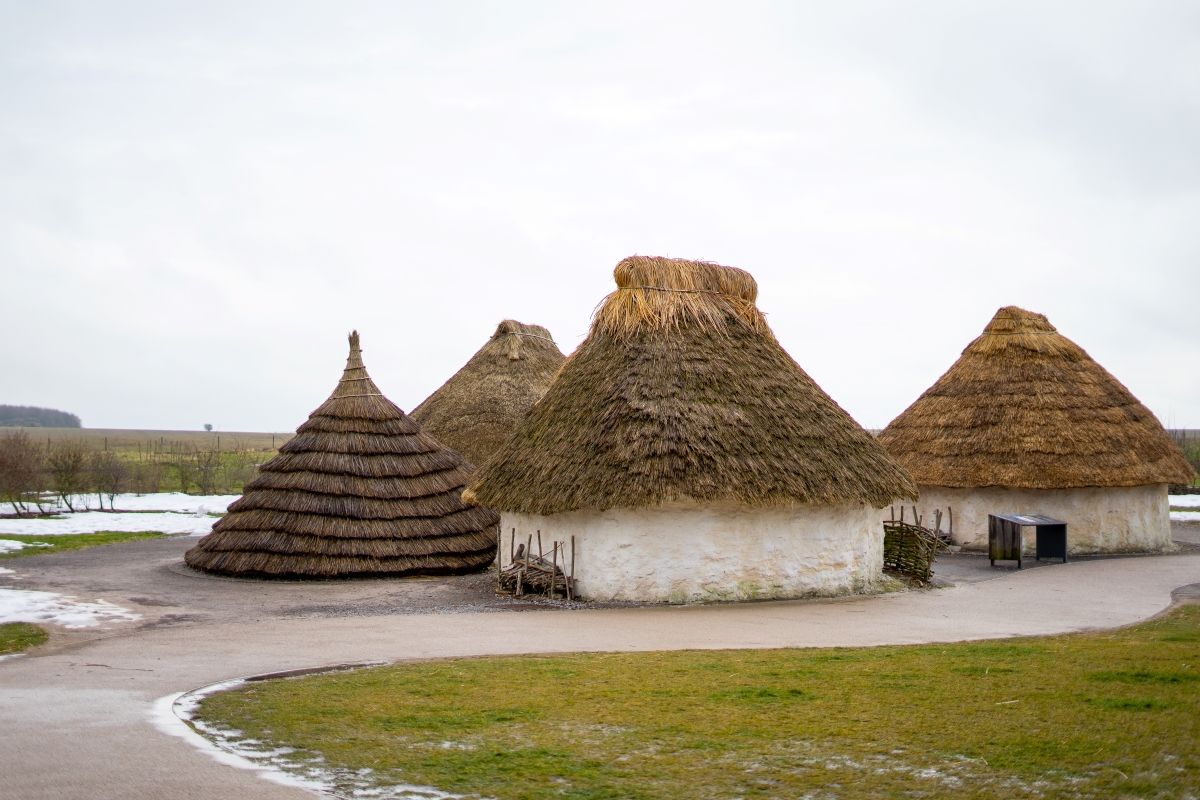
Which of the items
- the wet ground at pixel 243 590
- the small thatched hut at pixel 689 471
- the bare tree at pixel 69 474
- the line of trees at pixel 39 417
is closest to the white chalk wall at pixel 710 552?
the small thatched hut at pixel 689 471

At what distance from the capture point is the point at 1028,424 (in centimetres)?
2614

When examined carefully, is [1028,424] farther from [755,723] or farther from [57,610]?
[57,610]

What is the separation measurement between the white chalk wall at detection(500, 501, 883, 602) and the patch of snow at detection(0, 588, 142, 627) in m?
6.90

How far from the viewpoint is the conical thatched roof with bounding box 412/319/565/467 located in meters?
31.7

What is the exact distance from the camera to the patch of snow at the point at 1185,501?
3903cm

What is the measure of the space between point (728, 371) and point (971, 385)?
11.7m

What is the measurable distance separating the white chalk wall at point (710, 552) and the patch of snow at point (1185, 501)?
2665 centimetres

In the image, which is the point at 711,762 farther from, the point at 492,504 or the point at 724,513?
the point at 492,504

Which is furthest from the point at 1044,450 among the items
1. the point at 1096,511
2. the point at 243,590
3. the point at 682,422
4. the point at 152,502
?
the point at 152,502

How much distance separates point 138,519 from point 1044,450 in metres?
25.9

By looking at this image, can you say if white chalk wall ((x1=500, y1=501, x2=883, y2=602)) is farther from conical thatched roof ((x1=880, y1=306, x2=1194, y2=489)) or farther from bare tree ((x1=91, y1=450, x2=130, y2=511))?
bare tree ((x1=91, y1=450, x2=130, y2=511))

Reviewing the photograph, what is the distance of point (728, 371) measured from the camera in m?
18.9

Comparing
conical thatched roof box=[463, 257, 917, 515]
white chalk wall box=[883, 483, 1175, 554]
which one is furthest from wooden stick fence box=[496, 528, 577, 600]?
white chalk wall box=[883, 483, 1175, 554]

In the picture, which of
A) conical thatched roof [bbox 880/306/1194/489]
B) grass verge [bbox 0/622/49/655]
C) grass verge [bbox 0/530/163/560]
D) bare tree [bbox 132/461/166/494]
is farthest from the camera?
bare tree [bbox 132/461/166/494]
